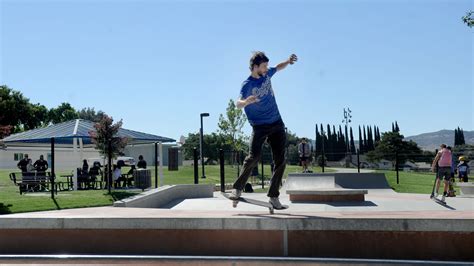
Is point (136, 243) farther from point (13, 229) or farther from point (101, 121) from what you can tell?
point (101, 121)

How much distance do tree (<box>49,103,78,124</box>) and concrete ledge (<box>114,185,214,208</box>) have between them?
2398 inches

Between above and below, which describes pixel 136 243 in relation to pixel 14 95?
below

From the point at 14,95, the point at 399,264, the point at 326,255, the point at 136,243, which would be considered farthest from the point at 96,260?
the point at 14,95

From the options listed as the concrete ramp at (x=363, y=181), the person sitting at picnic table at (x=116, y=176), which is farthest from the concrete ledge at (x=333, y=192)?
the person sitting at picnic table at (x=116, y=176)

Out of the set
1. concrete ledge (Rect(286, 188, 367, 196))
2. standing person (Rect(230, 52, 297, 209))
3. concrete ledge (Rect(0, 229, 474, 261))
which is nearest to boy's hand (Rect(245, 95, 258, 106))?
standing person (Rect(230, 52, 297, 209))

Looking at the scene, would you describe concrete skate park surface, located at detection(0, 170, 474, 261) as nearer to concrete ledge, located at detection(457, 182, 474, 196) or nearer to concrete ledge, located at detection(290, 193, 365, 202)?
concrete ledge, located at detection(290, 193, 365, 202)

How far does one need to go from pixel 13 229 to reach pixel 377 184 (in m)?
15.3

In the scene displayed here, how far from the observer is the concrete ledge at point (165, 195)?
37.7 feet

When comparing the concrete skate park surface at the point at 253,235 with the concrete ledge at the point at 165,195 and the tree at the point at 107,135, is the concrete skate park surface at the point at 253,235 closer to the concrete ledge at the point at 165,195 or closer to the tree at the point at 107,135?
the concrete ledge at the point at 165,195

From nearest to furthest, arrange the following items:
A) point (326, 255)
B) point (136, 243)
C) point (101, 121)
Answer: point (326, 255), point (136, 243), point (101, 121)

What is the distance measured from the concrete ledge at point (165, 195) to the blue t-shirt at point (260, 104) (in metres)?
5.05

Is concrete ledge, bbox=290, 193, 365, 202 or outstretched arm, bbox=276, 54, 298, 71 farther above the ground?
outstretched arm, bbox=276, 54, 298, 71

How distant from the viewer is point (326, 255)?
207 inches

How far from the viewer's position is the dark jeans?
6.20 metres
